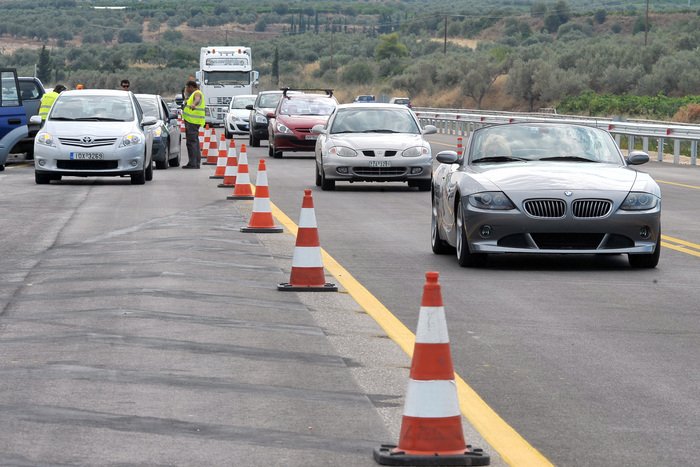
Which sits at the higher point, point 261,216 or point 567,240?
point 567,240

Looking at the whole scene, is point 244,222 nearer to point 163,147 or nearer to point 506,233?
point 506,233

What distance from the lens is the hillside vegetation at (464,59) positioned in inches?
3351

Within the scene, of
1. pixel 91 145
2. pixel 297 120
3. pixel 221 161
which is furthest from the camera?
pixel 297 120

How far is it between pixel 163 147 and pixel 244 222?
1287 cm

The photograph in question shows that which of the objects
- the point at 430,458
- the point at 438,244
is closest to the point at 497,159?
the point at 438,244

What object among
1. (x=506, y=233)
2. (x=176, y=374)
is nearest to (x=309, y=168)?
(x=506, y=233)

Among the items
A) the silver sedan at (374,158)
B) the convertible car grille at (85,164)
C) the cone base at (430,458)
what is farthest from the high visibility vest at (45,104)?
the cone base at (430,458)

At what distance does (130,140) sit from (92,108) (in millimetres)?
1485

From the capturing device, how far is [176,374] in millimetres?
8367

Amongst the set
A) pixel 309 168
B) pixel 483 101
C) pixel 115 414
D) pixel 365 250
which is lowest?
pixel 483 101

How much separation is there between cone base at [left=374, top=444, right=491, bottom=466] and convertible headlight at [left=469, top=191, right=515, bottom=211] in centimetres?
717

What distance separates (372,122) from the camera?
85.7 feet

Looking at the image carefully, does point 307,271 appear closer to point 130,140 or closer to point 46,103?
point 130,140

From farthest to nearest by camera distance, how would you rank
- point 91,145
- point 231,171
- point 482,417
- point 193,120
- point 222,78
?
point 222,78 → point 193,120 → point 91,145 → point 231,171 → point 482,417
